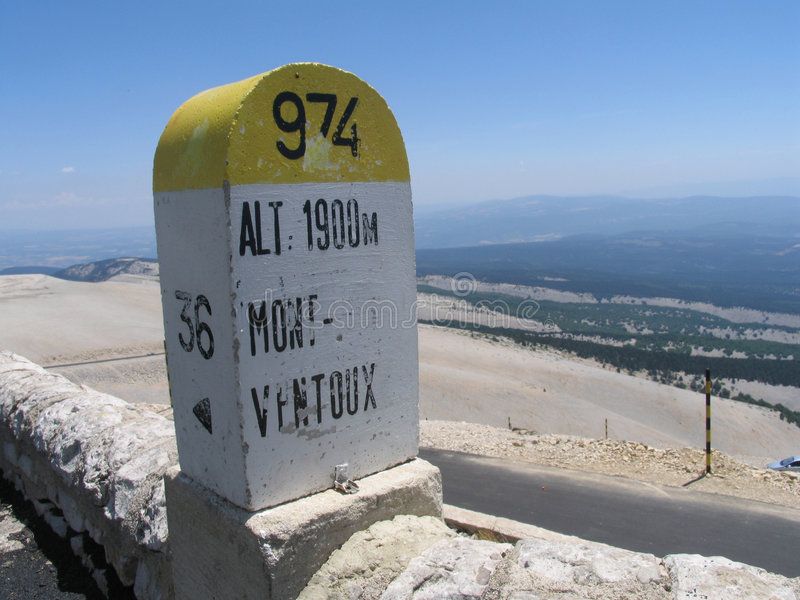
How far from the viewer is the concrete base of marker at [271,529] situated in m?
2.66

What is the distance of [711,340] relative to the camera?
79.1 metres

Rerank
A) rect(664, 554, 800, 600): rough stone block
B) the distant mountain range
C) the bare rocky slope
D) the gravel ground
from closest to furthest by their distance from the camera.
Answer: rect(664, 554, 800, 600): rough stone block
the gravel ground
the bare rocky slope
the distant mountain range

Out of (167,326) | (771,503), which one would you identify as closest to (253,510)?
(167,326)

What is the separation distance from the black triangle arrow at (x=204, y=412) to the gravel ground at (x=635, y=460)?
7.02m

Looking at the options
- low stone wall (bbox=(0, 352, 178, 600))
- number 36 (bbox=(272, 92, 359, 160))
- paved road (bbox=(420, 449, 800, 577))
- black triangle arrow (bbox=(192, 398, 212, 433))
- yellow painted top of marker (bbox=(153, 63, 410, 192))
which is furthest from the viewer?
paved road (bbox=(420, 449, 800, 577))

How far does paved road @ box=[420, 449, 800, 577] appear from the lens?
20.8 ft

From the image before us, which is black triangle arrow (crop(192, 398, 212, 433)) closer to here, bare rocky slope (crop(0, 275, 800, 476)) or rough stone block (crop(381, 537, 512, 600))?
rough stone block (crop(381, 537, 512, 600))

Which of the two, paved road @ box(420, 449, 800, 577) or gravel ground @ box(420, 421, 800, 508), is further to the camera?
gravel ground @ box(420, 421, 800, 508)

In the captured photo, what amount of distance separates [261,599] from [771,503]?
6.87 m

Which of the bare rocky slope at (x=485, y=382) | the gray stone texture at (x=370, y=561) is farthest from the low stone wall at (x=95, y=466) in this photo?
the bare rocky slope at (x=485, y=382)

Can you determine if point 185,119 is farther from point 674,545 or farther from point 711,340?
point 711,340

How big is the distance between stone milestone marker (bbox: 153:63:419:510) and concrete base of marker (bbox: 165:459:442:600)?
8cm

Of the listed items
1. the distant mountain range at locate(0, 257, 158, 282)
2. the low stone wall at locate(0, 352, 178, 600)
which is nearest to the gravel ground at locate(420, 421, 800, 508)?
the low stone wall at locate(0, 352, 178, 600)

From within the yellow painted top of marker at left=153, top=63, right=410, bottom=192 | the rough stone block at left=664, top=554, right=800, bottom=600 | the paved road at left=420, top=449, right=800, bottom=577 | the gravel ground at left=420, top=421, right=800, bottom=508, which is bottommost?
the gravel ground at left=420, top=421, right=800, bottom=508
